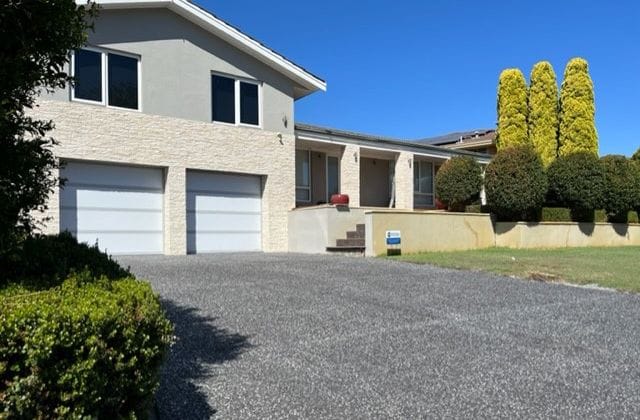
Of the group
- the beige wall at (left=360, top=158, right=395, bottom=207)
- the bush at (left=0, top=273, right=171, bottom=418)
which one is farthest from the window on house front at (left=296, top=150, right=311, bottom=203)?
the bush at (left=0, top=273, right=171, bottom=418)

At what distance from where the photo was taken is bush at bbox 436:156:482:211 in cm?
1914

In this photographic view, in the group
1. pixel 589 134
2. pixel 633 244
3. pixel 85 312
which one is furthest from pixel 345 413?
pixel 589 134

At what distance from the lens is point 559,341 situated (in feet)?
20.4

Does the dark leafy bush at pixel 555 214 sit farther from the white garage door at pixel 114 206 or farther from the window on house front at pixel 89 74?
the window on house front at pixel 89 74

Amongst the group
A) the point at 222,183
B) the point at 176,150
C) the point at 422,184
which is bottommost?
the point at 222,183

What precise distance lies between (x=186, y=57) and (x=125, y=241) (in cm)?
567

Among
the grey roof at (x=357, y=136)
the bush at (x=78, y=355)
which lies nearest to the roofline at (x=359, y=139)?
the grey roof at (x=357, y=136)

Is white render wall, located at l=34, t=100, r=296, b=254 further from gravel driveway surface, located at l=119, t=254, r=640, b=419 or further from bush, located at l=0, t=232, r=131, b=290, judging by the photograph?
bush, located at l=0, t=232, r=131, b=290

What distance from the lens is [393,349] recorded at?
223 inches

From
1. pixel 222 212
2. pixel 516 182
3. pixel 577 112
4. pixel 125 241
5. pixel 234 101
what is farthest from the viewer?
pixel 577 112

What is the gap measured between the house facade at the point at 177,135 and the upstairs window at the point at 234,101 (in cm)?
3

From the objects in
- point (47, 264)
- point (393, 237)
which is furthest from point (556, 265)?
point (47, 264)

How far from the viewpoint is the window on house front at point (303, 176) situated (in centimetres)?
2081

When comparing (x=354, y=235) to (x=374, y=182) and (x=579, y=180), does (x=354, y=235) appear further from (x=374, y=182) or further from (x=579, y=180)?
(x=579, y=180)
